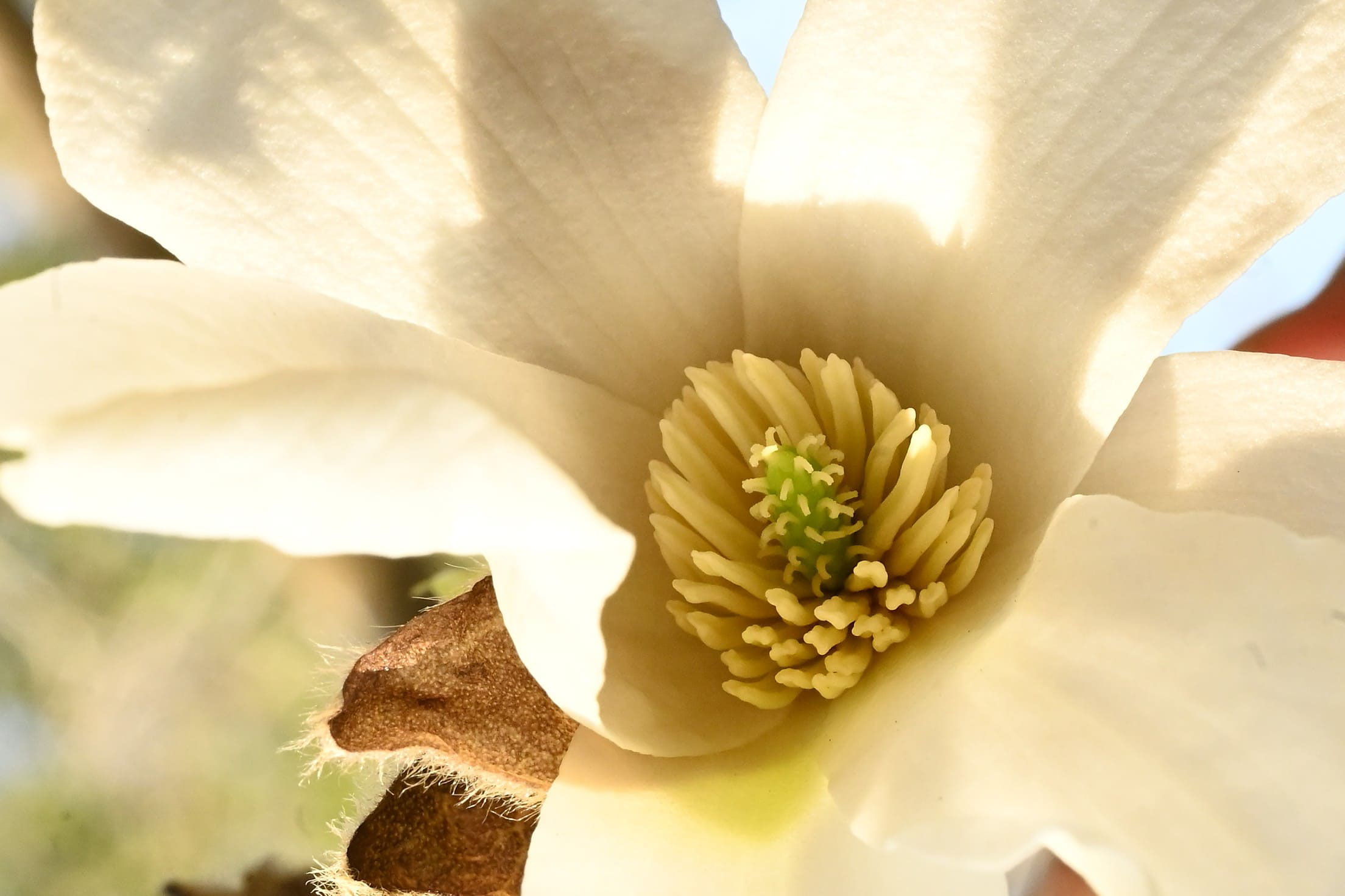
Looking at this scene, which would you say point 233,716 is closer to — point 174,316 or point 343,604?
point 343,604

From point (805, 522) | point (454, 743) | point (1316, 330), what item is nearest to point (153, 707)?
point (454, 743)

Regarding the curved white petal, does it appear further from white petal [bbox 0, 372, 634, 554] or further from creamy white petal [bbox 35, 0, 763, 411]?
white petal [bbox 0, 372, 634, 554]

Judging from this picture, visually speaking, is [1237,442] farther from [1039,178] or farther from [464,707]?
[464,707]

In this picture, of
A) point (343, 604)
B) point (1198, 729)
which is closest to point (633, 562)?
point (1198, 729)

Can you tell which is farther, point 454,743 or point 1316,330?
point 1316,330

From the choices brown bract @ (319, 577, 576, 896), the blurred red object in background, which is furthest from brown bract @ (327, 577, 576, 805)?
the blurred red object in background

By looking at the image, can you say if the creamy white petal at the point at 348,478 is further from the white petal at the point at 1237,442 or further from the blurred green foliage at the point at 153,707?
the blurred green foliage at the point at 153,707
